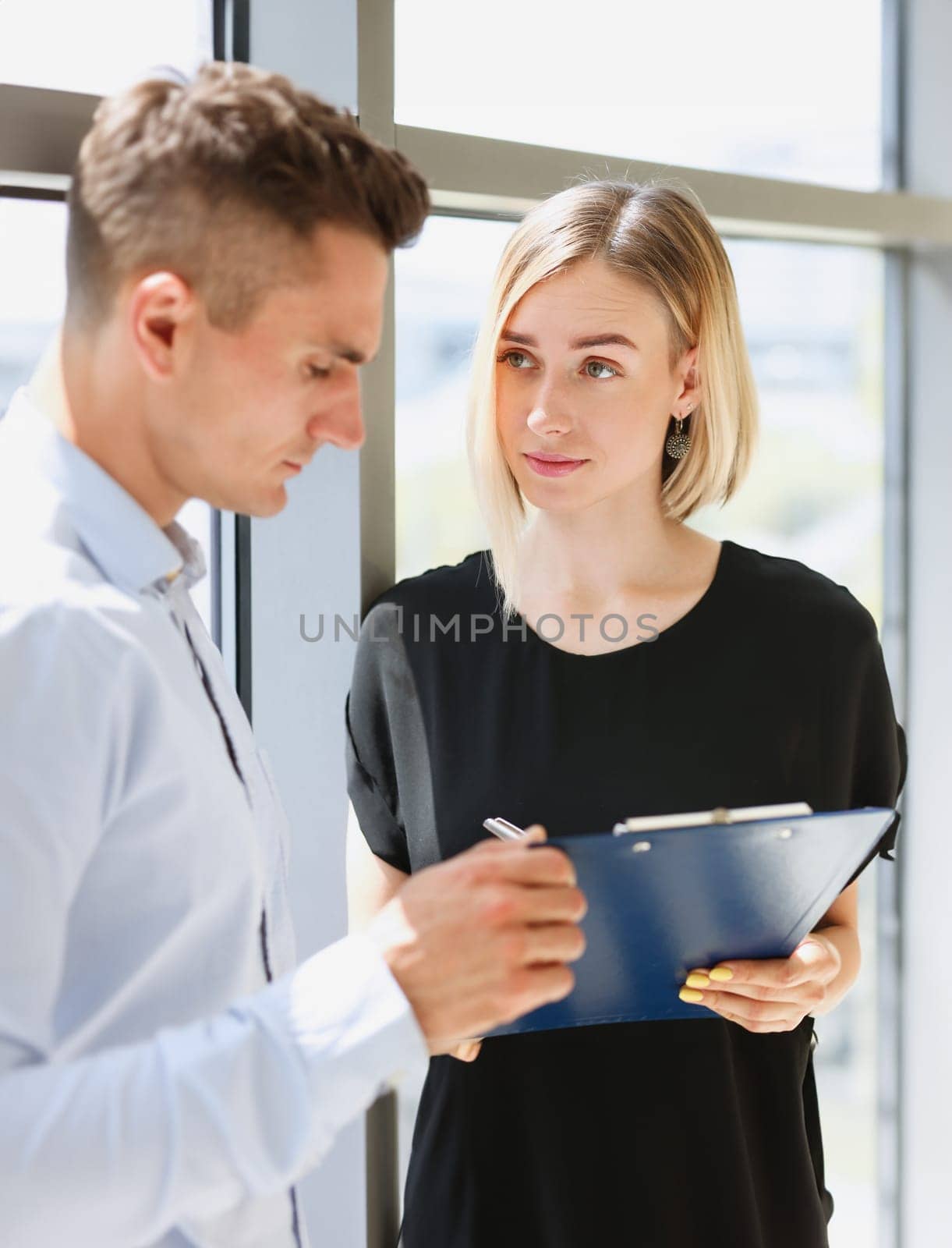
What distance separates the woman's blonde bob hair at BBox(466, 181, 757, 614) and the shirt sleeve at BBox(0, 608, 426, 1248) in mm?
864

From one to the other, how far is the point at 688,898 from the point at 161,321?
2.19 feet

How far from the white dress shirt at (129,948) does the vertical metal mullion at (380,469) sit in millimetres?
761

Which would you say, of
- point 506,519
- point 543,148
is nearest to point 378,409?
point 506,519

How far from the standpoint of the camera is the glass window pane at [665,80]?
1.92 metres

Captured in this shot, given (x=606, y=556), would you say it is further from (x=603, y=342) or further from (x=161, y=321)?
(x=161, y=321)

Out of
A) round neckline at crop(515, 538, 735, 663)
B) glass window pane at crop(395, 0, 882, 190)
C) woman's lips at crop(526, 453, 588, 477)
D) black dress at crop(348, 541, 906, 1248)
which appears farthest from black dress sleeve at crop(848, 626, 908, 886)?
glass window pane at crop(395, 0, 882, 190)

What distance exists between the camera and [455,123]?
1912 mm

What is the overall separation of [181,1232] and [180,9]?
4.85 feet

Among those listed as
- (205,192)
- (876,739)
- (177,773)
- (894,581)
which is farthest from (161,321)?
(894,581)

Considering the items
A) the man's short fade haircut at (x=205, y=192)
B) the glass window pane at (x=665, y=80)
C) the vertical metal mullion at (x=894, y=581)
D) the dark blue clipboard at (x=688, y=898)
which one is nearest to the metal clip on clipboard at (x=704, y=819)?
the dark blue clipboard at (x=688, y=898)

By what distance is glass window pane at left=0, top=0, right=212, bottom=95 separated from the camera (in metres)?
1.53

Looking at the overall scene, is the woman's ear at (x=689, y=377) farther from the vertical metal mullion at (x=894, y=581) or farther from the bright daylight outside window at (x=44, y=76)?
the vertical metal mullion at (x=894, y=581)

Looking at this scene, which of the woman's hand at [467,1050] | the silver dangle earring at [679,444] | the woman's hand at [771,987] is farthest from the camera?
the silver dangle earring at [679,444]

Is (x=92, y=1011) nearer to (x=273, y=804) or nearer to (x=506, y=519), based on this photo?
(x=273, y=804)
